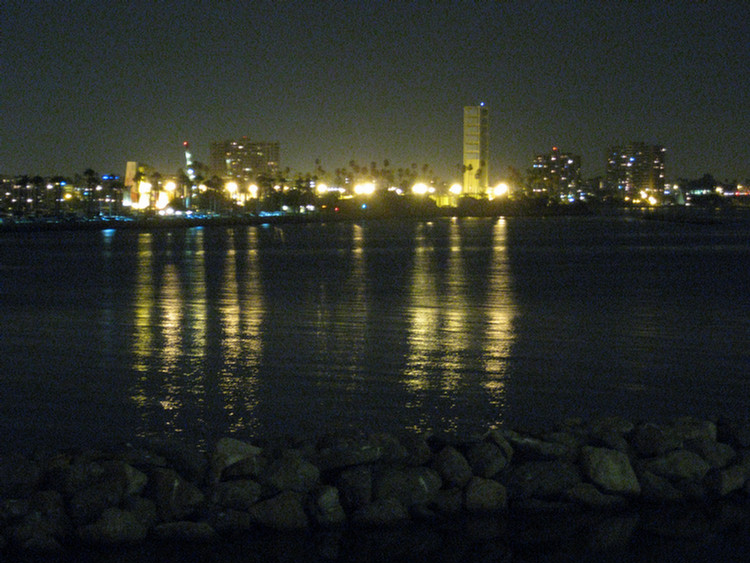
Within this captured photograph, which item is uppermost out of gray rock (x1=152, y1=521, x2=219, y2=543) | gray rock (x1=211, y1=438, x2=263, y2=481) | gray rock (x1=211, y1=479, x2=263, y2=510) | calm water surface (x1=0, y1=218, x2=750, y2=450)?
gray rock (x1=211, y1=438, x2=263, y2=481)

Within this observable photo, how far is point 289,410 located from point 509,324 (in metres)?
6.52

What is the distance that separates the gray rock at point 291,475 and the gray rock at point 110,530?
0.86m

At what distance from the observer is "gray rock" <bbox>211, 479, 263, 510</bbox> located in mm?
5887

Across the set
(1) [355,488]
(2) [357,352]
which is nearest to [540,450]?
(1) [355,488]

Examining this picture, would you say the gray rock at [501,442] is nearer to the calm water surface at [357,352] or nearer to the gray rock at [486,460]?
the gray rock at [486,460]

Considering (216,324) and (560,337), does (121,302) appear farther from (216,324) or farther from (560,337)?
(560,337)

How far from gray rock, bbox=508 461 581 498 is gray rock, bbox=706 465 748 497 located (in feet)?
2.90

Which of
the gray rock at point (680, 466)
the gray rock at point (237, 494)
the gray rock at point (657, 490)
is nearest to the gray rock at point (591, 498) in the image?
the gray rock at point (657, 490)

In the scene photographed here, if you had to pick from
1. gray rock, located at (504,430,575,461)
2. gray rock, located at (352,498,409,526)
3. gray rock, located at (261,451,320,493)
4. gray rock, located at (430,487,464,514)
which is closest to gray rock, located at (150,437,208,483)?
gray rock, located at (261,451,320,493)

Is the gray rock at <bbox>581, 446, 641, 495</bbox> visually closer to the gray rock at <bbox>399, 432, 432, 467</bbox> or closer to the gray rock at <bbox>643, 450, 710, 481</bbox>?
the gray rock at <bbox>643, 450, 710, 481</bbox>

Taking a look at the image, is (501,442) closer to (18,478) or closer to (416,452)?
(416,452)

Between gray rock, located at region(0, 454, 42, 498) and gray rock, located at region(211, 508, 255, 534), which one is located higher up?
gray rock, located at region(0, 454, 42, 498)

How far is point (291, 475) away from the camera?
600 cm

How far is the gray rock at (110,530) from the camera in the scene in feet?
18.2
